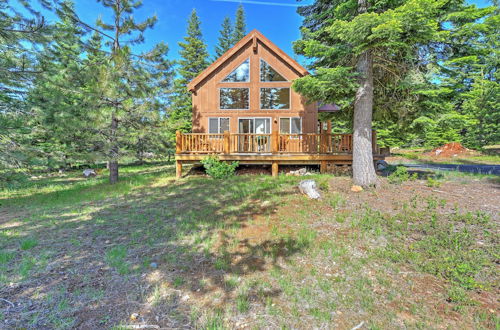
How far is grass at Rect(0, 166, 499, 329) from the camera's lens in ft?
7.51

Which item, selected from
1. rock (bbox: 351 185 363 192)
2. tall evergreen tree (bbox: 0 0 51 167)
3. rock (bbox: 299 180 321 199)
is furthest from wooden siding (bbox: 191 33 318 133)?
tall evergreen tree (bbox: 0 0 51 167)

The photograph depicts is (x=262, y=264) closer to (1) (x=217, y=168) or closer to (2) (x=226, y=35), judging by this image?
(1) (x=217, y=168)

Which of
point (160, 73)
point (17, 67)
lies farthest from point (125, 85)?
point (17, 67)

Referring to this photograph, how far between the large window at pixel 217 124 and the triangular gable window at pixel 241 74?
7.60 feet

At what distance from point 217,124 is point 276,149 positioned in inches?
183

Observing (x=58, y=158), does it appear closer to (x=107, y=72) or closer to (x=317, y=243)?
(x=107, y=72)

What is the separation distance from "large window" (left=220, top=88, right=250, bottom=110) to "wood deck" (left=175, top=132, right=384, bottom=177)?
330 cm

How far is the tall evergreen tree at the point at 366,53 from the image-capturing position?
4895mm

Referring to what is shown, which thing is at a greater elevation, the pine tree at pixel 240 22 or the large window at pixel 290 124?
the pine tree at pixel 240 22

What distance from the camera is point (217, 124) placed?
1272 centimetres

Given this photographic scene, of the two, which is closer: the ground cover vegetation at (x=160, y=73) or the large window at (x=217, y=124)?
the ground cover vegetation at (x=160, y=73)

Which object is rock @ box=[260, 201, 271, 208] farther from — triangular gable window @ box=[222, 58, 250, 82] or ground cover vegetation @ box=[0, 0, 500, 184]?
triangular gable window @ box=[222, 58, 250, 82]

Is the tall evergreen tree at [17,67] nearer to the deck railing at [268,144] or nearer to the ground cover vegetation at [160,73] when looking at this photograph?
the ground cover vegetation at [160,73]

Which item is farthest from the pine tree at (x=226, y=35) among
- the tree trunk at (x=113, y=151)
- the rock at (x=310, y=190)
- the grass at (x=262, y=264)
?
the grass at (x=262, y=264)
